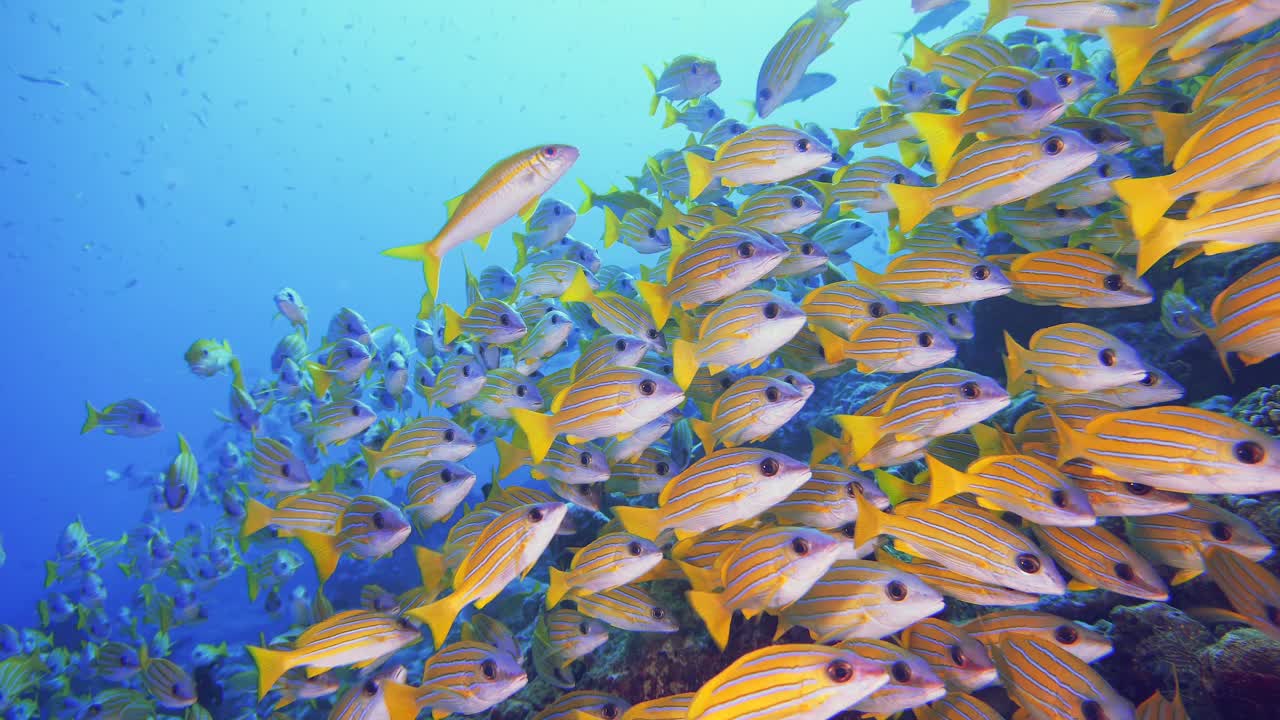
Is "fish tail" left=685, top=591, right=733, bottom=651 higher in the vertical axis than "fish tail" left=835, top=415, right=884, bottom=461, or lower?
lower

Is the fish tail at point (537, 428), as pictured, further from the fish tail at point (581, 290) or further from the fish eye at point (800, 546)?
the fish eye at point (800, 546)

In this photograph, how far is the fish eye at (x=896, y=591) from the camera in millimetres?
2328

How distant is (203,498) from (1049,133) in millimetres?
13985

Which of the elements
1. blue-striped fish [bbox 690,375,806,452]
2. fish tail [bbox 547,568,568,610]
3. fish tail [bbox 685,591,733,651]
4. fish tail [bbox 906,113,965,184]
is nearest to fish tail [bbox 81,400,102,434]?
fish tail [bbox 547,568,568,610]

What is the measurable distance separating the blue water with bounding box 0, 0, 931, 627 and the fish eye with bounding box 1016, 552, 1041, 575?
6097 cm

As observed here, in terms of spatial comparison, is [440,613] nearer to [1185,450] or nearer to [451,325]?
[451,325]

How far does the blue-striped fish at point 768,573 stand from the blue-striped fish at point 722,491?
0.65 ft

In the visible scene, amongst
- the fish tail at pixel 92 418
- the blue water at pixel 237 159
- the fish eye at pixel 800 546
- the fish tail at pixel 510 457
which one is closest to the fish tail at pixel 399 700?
the fish tail at pixel 510 457

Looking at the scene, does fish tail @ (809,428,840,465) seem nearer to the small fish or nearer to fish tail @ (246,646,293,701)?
fish tail @ (246,646,293,701)

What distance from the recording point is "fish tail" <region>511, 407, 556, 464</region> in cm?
322

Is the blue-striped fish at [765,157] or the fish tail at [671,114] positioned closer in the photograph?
the blue-striped fish at [765,157]

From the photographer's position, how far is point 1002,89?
319cm

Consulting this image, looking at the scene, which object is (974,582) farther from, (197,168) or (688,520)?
(197,168)

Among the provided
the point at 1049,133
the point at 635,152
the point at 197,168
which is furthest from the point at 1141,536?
the point at 635,152
